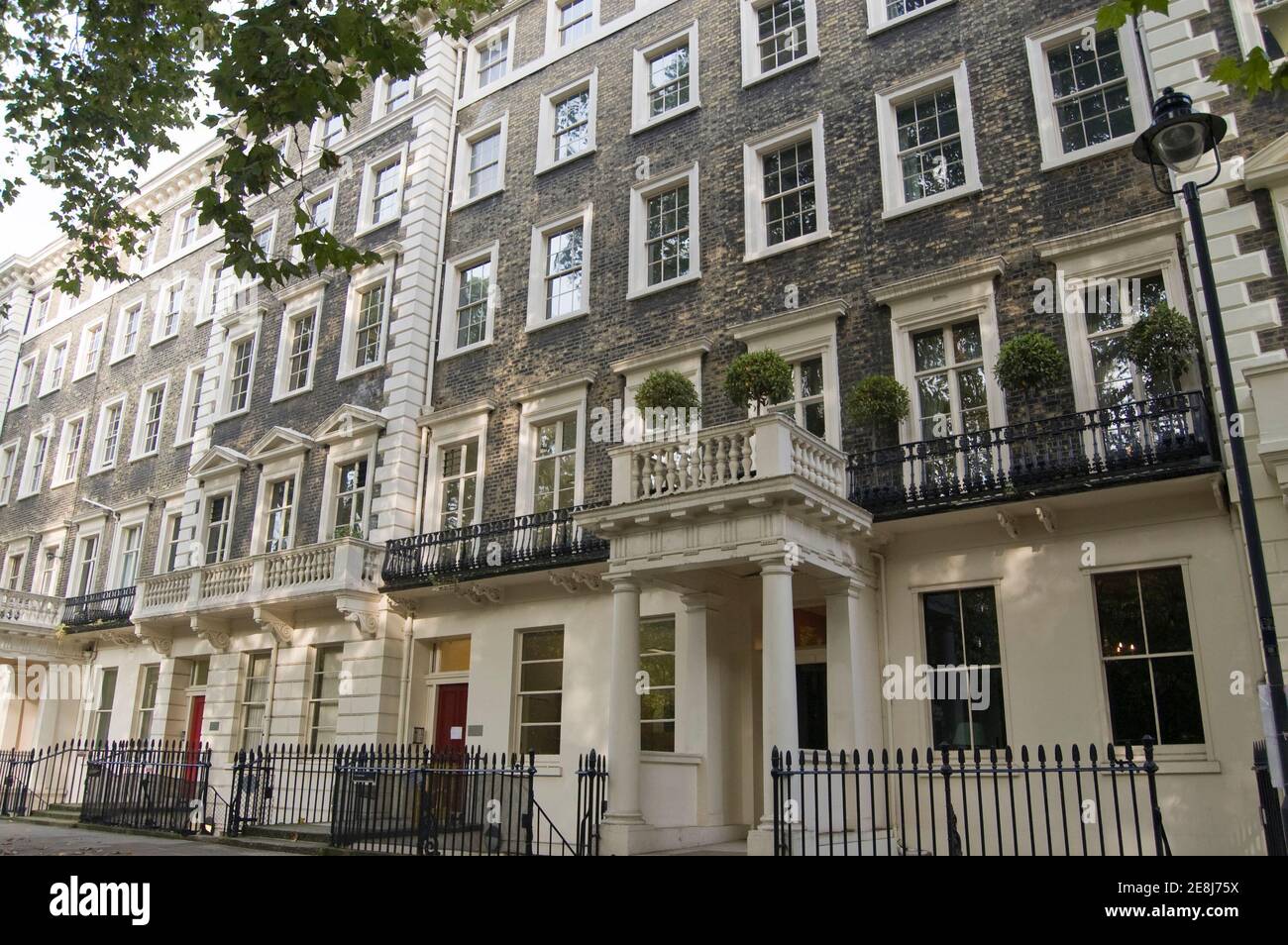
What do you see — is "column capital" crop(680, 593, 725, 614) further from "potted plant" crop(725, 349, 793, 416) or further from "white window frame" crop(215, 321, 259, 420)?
"white window frame" crop(215, 321, 259, 420)

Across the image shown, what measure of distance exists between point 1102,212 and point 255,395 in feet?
65.4

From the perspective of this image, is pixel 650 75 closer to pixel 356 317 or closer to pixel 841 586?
pixel 356 317

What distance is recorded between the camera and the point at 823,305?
1504cm

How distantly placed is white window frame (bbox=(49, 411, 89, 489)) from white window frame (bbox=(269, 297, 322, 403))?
11.3 m

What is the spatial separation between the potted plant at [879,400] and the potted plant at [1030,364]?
136cm

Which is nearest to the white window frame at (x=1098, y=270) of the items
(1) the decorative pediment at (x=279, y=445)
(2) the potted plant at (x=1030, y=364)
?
(2) the potted plant at (x=1030, y=364)

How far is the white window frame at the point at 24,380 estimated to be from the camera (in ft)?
115

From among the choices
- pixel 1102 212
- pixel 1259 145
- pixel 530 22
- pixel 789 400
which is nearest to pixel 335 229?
pixel 530 22

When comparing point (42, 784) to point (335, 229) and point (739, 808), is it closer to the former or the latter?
point (335, 229)

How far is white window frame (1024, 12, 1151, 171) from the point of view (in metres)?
13.0

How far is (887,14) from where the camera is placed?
16.2 m

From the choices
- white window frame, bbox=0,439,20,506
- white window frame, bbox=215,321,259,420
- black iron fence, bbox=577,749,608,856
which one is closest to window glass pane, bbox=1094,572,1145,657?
black iron fence, bbox=577,749,608,856

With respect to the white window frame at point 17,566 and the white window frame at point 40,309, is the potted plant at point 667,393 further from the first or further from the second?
the white window frame at point 40,309

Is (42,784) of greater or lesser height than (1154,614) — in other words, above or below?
below
